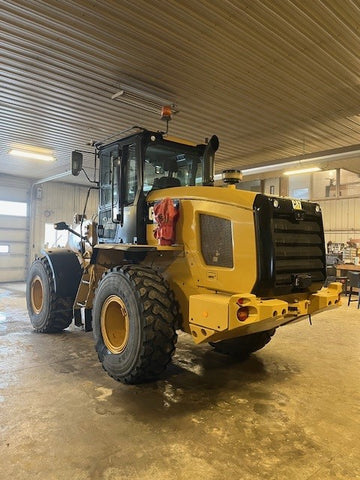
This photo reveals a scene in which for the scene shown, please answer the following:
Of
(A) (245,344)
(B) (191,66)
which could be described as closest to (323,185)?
(B) (191,66)

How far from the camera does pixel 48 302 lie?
5723 millimetres

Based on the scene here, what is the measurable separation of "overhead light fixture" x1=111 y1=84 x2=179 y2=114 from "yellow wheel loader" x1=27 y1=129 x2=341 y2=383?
1.24 meters

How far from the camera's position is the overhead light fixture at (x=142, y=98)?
5.77 metres

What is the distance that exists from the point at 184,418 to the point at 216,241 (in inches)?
62.7

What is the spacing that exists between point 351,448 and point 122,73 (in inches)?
199

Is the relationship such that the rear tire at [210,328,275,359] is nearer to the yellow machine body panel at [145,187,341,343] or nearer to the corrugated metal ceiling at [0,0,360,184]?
the yellow machine body panel at [145,187,341,343]

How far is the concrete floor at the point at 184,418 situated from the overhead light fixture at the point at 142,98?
3.90m

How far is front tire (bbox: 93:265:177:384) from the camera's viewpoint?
3527mm

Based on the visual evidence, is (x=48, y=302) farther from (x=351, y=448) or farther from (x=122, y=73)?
(x=351, y=448)

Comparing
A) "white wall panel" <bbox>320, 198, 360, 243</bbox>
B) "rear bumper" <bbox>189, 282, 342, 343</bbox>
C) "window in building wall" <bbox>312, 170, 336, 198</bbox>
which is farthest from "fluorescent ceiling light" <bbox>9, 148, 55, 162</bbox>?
"white wall panel" <bbox>320, 198, 360, 243</bbox>

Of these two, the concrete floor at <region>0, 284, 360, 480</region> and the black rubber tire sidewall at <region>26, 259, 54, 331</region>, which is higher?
the black rubber tire sidewall at <region>26, 259, 54, 331</region>

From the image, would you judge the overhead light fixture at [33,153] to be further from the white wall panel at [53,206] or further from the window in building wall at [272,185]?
the window in building wall at [272,185]

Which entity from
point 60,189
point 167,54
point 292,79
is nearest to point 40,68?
point 167,54

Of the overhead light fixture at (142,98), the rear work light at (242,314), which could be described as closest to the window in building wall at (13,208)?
the overhead light fixture at (142,98)
